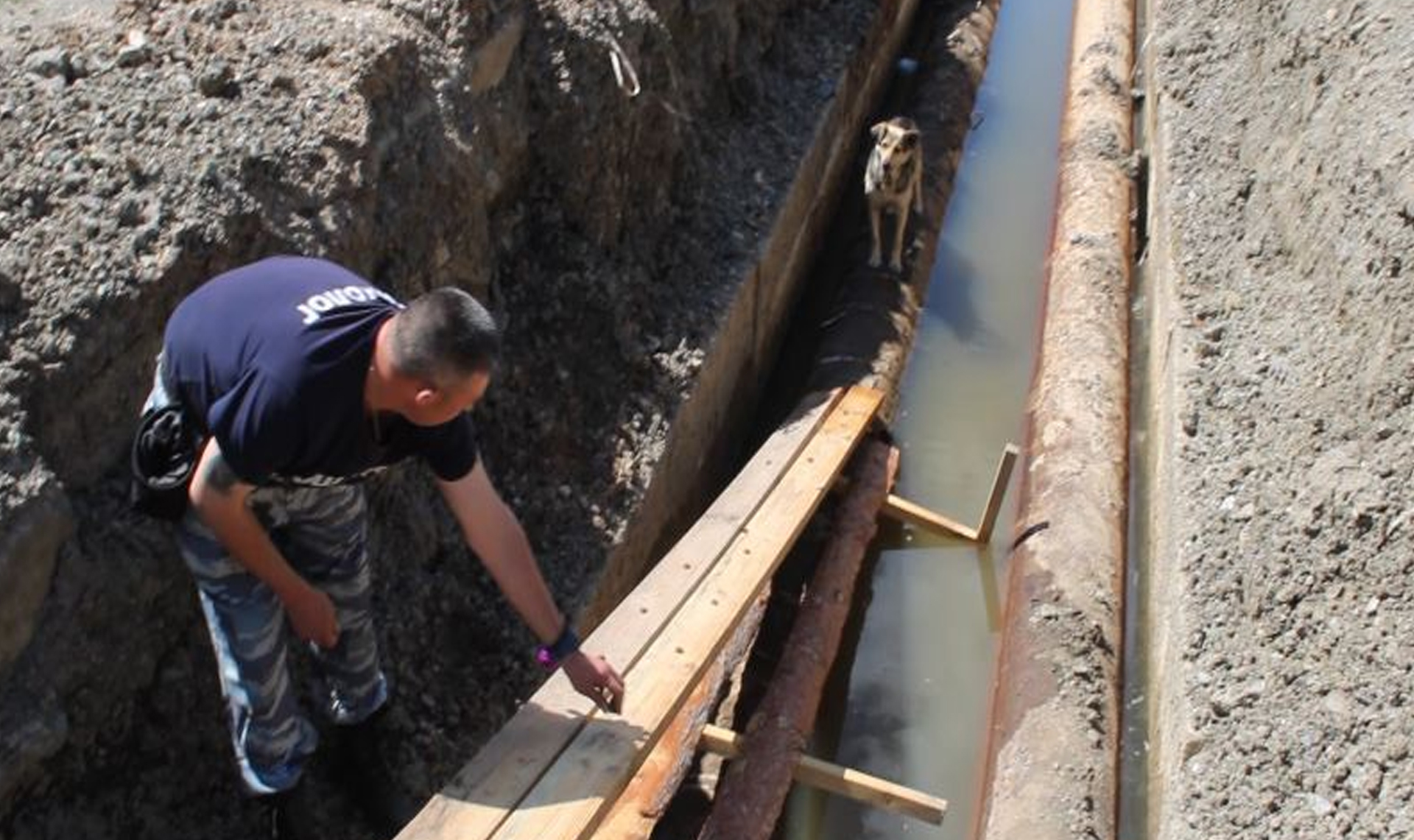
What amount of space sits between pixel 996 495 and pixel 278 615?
4.62 metres

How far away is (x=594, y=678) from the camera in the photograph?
13.9 feet

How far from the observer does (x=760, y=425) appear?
919cm

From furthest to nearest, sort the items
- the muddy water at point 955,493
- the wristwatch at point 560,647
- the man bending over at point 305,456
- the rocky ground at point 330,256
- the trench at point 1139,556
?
the muddy water at point 955,493, the trench at point 1139,556, the rocky ground at point 330,256, the wristwatch at point 560,647, the man bending over at point 305,456

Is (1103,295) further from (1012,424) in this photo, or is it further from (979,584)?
(979,584)

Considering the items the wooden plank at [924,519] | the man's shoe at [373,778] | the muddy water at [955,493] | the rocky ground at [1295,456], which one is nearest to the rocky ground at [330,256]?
the man's shoe at [373,778]

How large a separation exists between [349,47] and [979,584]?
4513 mm

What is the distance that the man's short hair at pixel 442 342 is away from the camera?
3.35m

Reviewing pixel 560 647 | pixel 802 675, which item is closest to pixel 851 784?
pixel 802 675

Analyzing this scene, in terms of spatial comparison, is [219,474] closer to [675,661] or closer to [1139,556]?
[675,661]

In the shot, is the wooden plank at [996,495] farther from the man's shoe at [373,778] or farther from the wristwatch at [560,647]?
the wristwatch at [560,647]

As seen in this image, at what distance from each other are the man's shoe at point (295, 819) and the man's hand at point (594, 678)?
3.75 ft

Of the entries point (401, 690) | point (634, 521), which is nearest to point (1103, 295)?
point (634, 521)

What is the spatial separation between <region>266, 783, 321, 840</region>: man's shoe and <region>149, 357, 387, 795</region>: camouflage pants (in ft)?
0.49

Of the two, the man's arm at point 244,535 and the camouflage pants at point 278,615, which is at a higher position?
the man's arm at point 244,535
